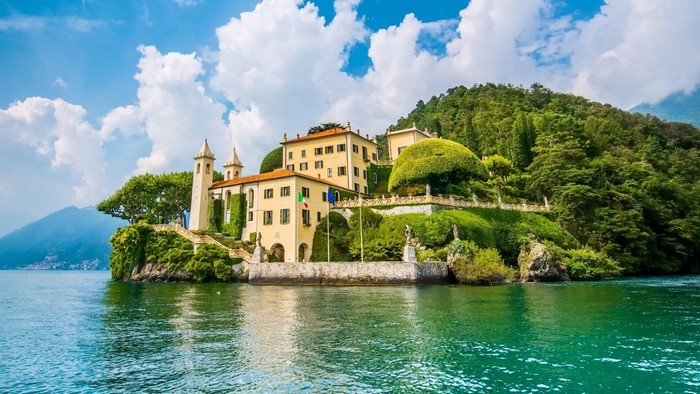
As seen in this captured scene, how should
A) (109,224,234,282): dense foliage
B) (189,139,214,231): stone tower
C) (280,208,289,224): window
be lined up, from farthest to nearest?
1. (189,139,214,231): stone tower
2. (280,208,289,224): window
3. (109,224,234,282): dense foliage

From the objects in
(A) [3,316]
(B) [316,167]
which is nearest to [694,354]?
(A) [3,316]

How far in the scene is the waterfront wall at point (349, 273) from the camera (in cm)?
3544

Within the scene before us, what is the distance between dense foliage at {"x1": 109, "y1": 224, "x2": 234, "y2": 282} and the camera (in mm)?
43781

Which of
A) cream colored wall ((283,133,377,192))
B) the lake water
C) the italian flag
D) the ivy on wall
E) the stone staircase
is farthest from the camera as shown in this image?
cream colored wall ((283,133,377,192))

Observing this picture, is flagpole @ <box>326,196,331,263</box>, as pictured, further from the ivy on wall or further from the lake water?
the lake water

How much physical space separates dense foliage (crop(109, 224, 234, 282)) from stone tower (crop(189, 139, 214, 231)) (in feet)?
15.0

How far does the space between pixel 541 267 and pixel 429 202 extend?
12.5 meters

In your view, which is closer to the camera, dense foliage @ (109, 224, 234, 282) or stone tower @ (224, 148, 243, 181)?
dense foliage @ (109, 224, 234, 282)

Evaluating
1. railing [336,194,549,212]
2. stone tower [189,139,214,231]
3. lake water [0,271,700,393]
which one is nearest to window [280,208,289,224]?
railing [336,194,549,212]

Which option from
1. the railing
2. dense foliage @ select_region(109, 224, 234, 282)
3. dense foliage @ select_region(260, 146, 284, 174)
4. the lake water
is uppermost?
dense foliage @ select_region(260, 146, 284, 174)

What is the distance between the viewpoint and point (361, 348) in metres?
12.5

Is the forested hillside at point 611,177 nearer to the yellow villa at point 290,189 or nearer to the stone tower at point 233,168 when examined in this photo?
the yellow villa at point 290,189

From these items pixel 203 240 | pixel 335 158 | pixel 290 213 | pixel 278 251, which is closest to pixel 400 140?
pixel 335 158

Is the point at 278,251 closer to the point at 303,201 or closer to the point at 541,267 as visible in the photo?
the point at 303,201
